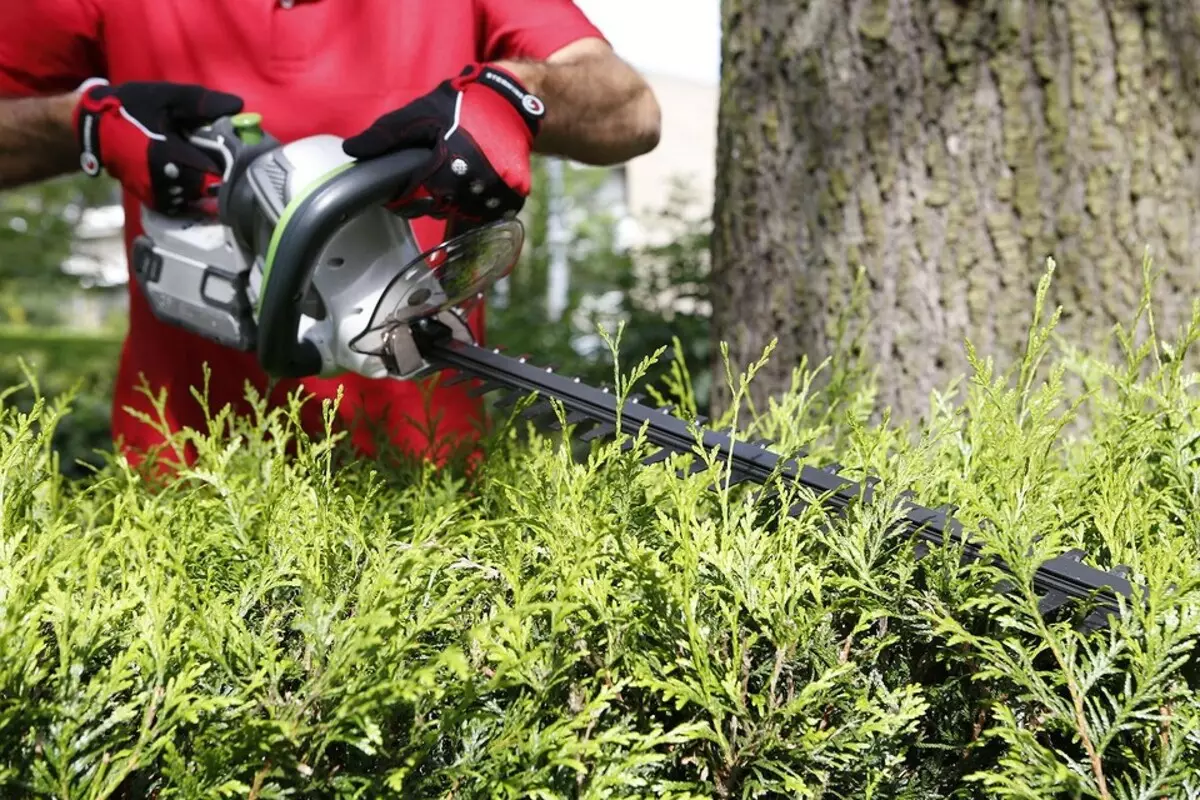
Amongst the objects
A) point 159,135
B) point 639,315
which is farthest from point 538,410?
point 639,315

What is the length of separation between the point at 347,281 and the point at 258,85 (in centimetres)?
82

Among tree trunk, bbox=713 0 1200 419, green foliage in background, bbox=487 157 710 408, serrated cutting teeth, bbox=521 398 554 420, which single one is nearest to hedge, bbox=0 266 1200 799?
serrated cutting teeth, bbox=521 398 554 420

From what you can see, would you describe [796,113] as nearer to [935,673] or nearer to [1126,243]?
[1126,243]

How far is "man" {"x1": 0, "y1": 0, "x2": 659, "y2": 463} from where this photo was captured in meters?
2.31

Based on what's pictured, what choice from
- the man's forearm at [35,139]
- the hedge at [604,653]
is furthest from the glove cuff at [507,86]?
the man's forearm at [35,139]

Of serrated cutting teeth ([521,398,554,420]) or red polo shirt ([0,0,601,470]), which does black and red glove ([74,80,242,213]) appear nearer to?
red polo shirt ([0,0,601,470])

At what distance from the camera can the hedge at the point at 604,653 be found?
112 cm

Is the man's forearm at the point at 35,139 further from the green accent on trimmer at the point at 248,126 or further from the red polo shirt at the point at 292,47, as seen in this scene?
the green accent on trimmer at the point at 248,126

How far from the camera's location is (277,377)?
2.07 meters

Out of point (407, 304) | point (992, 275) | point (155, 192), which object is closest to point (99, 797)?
point (407, 304)

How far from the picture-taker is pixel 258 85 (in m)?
2.51

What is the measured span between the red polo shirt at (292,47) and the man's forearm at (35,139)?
0.10 m

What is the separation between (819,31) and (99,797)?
8.43 ft

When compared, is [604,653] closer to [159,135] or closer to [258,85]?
[159,135]
